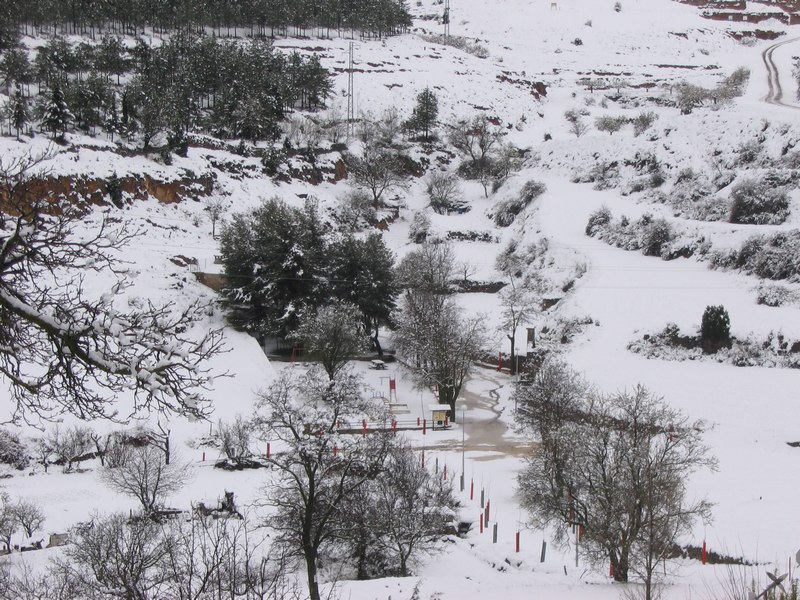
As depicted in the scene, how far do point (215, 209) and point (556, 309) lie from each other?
28.4 metres

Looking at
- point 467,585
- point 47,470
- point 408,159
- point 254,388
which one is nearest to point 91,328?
point 467,585

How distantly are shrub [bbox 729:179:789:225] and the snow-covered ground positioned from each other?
912mm

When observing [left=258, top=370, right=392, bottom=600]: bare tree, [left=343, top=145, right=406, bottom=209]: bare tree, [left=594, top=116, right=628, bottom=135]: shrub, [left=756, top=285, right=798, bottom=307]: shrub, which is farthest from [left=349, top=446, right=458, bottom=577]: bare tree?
[left=594, top=116, right=628, bottom=135]: shrub

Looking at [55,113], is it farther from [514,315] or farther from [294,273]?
[514,315]

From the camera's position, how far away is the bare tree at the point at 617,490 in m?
15.7

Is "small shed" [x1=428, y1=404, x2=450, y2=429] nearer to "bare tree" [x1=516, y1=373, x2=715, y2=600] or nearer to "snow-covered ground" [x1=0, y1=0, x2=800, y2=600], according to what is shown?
"snow-covered ground" [x1=0, y1=0, x2=800, y2=600]

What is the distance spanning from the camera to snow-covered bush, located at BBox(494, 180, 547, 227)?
61.0 meters

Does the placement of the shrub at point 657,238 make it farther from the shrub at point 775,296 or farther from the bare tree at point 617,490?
the bare tree at point 617,490

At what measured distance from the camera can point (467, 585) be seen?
16.5 meters

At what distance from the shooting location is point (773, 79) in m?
84.2

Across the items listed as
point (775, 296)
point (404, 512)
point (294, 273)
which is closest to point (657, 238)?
point (775, 296)

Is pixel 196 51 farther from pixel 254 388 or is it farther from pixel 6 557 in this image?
pixel 6 557

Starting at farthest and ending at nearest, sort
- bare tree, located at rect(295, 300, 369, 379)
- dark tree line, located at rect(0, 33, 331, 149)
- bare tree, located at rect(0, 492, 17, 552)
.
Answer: dark tree line, located at rect(0, 33, 331, 149) < bare tree, located at rect(295, 300, 369, 379) < bare tree, located at rect(0, 492, 17, 552)

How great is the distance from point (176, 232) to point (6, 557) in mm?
34318
